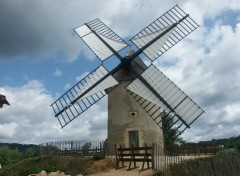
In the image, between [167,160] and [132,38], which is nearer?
[167,160]

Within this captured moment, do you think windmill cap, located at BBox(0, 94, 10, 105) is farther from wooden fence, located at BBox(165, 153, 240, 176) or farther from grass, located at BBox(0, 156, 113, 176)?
wooden fence, located at BBox(165, 153, 240, 176)

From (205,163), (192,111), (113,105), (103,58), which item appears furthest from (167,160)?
(103,58)

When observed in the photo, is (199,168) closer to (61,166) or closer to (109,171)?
(109,171)

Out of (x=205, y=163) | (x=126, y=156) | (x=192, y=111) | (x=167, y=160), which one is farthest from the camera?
(x=192, y=111)

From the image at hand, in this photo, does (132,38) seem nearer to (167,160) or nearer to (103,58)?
(103,58)

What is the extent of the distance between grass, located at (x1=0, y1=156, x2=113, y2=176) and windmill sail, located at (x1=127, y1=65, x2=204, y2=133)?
16.5ft

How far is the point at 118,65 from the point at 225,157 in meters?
9.83

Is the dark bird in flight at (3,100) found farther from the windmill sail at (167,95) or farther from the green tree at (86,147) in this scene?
the green tree at (86,147)

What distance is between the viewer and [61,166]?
2258 cm

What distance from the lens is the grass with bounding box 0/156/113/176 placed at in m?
20.8

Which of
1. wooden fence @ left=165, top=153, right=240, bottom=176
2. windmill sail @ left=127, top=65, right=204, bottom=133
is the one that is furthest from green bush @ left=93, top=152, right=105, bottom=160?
wooden fence @ left=165, top=153, right=240, bottom=176

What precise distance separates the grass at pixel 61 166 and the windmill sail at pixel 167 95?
16.5 feet

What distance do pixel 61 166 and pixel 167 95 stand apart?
7881 mm

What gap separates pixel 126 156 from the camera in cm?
2206
